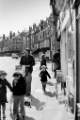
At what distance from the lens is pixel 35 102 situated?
8.51 m

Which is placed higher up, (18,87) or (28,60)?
(28,60)

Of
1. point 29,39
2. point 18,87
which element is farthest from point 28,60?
point 29,39

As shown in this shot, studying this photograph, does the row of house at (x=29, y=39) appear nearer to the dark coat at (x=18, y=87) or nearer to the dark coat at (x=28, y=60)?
the dark coat at (x=28, y=60)

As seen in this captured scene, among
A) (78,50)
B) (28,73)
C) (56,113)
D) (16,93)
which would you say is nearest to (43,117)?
(56,113)

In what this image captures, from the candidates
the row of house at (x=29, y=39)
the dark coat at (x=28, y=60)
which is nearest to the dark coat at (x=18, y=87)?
the dark coat at (x=28, y=60)

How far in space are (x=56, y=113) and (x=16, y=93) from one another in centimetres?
153

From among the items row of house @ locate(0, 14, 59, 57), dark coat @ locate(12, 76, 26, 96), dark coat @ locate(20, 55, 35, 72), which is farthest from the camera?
row of house @ locate(0, 14, 59, 57)

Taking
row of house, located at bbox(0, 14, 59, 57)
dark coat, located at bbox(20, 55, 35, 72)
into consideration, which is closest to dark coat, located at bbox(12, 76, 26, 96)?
dark coat, located at bbox(20, 55, 35, 72)

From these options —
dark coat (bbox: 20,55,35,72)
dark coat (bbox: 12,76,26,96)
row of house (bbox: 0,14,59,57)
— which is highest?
row of house (bbox: 0,14,59,57)

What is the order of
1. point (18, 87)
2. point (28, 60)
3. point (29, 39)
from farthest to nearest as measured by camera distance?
1. point (29, 39)
2. point (28, 60)
3. point (18, 87)

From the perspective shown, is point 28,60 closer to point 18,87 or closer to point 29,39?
point 18,87

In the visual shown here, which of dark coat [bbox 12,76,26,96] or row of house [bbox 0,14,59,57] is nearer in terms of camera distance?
dark coat [bbox 12,76,26,96]

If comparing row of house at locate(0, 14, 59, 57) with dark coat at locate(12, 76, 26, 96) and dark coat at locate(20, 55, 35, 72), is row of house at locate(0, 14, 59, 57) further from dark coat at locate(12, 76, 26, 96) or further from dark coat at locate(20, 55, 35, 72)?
dark coat at locate(12, 76, 26, 96)

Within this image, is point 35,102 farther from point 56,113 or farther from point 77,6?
point 77,6
